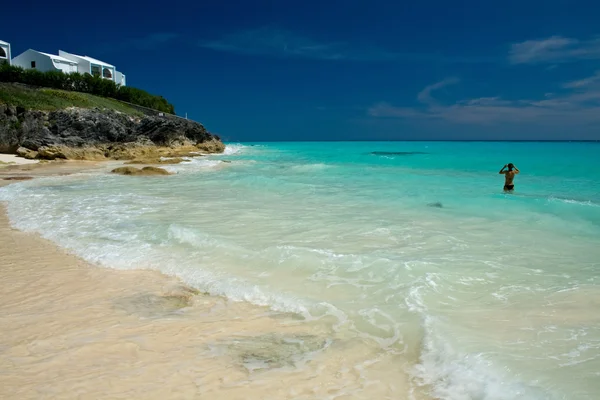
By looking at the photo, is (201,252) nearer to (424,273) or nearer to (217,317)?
(217,317)

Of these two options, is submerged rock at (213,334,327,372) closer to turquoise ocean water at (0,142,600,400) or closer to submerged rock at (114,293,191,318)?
turquoise ocean water at (0,142,600,400)

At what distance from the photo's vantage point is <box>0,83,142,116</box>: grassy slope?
3484 cm

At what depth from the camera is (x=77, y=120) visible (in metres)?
34.9

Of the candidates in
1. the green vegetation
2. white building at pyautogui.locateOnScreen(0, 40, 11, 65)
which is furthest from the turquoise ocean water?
white building at pyautogui.locateOnScreen(0, 40, 11, 65)

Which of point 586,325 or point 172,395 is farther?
point 586,325

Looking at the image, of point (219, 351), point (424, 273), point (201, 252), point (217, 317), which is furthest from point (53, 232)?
point (424, 273)

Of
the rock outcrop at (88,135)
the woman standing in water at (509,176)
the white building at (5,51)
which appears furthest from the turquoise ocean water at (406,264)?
the white building at (5,51)

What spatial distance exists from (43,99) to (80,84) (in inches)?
532

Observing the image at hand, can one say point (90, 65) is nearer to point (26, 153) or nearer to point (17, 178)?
point (26, 153)

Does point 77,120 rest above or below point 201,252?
above

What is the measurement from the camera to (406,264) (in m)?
6.58

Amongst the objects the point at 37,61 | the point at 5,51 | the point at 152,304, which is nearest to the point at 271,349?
the point at 152,304

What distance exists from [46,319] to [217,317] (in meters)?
1.93

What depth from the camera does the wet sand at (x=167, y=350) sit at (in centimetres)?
335
